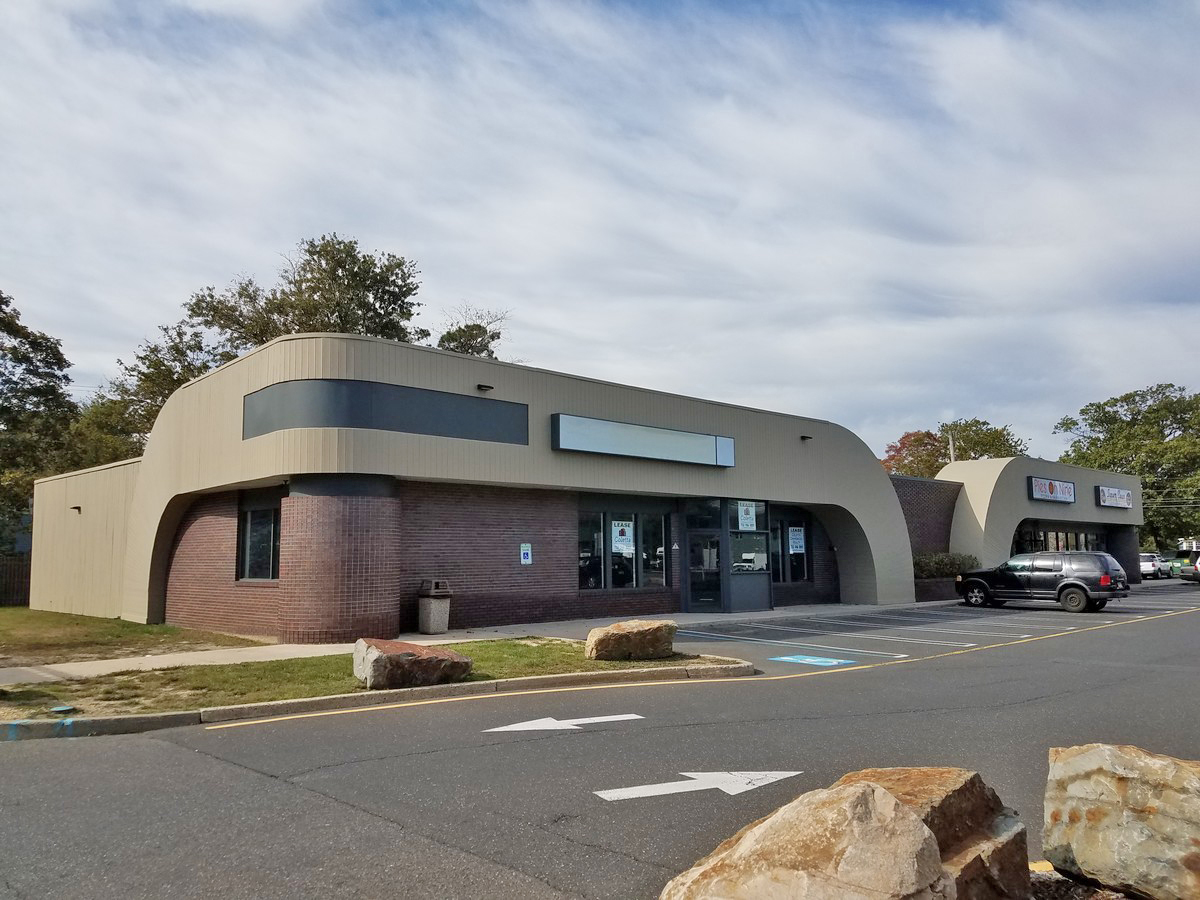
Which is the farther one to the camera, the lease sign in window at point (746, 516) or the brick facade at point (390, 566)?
the lease sign in window at point (746, 516)

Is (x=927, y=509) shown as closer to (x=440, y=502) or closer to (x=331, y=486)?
(x=440, y=502)

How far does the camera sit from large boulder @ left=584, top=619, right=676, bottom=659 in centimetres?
1327

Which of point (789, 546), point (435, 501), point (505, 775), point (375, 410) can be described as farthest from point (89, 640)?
point (789, 546)

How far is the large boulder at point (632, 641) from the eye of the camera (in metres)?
13.3

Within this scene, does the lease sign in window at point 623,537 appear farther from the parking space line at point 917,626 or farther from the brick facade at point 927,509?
the brick facade at point 927,509

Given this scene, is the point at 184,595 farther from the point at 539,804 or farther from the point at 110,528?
→ the point at 539,804

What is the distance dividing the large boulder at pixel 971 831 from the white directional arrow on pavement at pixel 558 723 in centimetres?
480

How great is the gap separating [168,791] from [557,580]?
47.0 ft

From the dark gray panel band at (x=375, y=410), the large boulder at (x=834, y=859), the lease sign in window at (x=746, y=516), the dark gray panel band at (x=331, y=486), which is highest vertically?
the dark gray panel band at (x=375, y=410)

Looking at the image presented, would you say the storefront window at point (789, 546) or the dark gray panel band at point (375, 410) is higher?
the dark gray panel band at point (375, 410)

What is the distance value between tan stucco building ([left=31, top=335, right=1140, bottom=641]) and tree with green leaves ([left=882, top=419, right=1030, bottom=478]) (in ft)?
112

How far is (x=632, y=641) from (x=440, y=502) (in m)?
6.76

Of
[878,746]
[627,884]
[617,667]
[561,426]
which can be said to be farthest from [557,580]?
[627,884]

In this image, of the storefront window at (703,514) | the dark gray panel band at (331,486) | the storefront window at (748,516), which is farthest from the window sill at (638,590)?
the dark gray panel band at (331,486)
